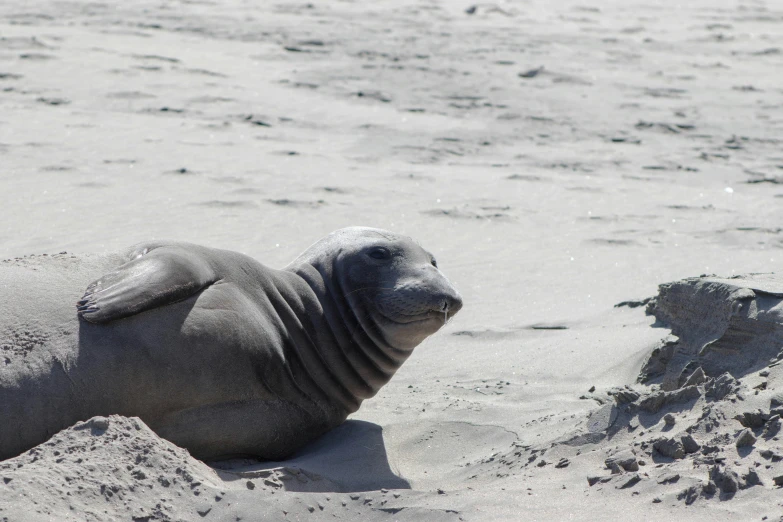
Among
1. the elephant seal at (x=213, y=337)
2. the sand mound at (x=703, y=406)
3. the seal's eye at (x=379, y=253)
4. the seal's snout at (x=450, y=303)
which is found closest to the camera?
the sand mound at (x=703, y=406)

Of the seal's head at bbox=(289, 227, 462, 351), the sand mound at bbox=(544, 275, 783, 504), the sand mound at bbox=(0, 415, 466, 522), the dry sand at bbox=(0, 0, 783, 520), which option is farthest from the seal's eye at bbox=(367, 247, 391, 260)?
the sand mound at bbox=(0, 415, 466, 522)

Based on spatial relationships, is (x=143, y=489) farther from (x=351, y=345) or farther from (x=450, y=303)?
(x=450, y=303)

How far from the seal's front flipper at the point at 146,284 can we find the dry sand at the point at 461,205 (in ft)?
1.79

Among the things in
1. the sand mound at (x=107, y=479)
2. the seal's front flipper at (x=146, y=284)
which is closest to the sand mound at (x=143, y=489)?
the sand mound at (x=107, y=479)

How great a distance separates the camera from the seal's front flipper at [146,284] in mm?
3766

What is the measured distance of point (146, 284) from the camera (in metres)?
3.86

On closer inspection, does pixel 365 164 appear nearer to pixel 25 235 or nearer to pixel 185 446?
pixel 25 235

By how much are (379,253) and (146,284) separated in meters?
1.18

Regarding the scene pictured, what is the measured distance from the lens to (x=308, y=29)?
13.0 meters

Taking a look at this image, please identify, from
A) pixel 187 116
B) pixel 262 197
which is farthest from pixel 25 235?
pixel 187 116

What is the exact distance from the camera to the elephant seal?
3.65 meters

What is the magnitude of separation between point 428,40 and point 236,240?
6.99 m

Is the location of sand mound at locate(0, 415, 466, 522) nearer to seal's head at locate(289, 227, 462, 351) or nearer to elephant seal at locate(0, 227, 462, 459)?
elephant seal at locate(0, 227, 462, 459)

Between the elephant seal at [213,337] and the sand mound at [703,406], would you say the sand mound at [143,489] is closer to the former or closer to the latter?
the elephant seal at [213,337]
